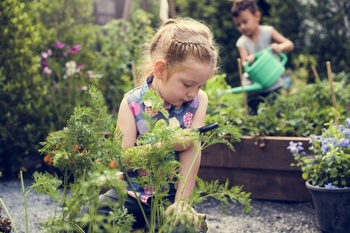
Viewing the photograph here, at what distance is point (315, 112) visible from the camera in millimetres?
3898

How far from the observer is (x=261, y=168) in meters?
3.69

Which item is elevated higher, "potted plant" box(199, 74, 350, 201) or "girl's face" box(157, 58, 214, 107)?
"girl's face" box(157, 58, 214, 107)

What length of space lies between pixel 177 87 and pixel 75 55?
8.81 feet

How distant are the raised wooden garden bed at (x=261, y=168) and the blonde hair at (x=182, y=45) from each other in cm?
137

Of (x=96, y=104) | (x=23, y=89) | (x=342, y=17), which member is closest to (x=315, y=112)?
(x=23, y=89)

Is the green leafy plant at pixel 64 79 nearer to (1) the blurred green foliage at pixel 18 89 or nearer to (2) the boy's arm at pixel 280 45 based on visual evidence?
(1) the blurred green foliage at pixel 18 89

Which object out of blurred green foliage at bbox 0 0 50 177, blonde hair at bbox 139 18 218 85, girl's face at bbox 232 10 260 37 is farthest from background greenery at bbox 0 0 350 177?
blonde hair at bbox 139 18 218 85

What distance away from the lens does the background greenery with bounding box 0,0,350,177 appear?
4.27 m

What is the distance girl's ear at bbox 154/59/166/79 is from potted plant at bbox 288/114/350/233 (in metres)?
1.02

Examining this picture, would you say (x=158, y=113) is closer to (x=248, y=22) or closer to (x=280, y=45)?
(x=280, y=45)

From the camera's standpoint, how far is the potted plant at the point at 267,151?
3.64 m

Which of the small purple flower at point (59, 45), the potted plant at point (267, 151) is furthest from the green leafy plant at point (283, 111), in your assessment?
the small purple flower at point (59, 45)

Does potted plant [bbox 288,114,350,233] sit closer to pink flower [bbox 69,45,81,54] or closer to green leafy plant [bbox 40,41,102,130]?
green leafy plant [bbox 40,41,102,130]

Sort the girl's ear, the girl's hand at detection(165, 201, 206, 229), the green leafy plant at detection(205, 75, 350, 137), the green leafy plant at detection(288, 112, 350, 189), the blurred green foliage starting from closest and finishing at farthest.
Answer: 1. the girl's hand at detection(165, 201, 206, 229)
2. the girl's ear
3. the green leafy plant at detection(288, 112, 350, 189)
4. the green leafy plant at detection(205, 75, 350, 137)
5. the blurred green foliage
